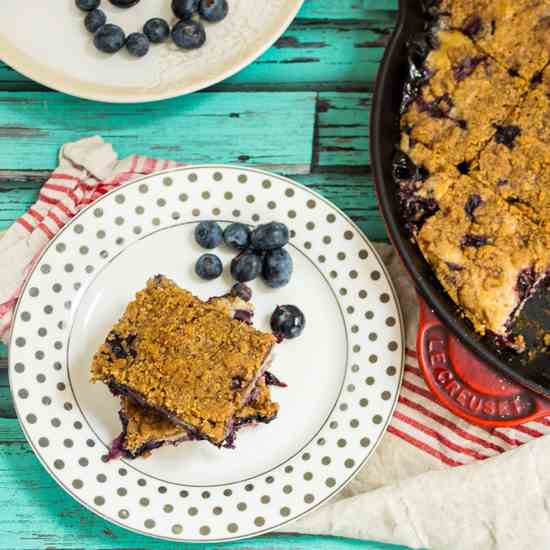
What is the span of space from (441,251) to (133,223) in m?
0.89

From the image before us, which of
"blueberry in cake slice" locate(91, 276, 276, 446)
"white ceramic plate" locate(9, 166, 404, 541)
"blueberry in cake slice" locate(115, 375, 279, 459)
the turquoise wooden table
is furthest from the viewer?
the turquoise wooden table

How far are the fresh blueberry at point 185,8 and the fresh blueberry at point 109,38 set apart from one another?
0.18 metres

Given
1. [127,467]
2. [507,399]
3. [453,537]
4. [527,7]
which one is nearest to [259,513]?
[127,467]

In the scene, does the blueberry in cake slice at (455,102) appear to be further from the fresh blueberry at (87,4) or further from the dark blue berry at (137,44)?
the fresh blueberry at (87,4)

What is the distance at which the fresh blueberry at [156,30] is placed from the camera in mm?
2693

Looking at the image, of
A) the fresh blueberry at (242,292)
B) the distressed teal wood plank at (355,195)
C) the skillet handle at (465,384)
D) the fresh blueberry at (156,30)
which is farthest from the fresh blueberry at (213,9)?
the skillet handle at (465,384)

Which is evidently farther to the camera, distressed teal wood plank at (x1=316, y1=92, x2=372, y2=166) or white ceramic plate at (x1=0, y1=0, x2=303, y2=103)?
distressed teal wood plank at (x1=316, y1=92, x2=372, y2=166)

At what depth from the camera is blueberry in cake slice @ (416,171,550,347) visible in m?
2.38

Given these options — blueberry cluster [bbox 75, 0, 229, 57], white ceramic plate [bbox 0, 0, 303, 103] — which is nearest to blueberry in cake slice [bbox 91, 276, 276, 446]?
white ceramic plate [bbox 0, 0, 303, 103]

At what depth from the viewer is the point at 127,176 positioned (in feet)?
8.95

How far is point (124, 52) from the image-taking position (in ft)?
9.00

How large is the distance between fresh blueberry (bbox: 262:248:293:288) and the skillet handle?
390mm

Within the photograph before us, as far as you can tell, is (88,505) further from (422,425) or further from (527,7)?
(527,7)

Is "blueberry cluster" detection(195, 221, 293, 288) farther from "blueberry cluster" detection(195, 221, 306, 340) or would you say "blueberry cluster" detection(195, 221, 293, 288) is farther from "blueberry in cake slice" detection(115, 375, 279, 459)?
"blueberry in cake slice" detection(115, 375, 279, 459)
